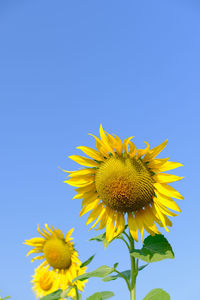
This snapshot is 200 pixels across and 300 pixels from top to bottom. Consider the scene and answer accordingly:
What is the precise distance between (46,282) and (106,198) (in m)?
4.91

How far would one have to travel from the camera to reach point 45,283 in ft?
26.0

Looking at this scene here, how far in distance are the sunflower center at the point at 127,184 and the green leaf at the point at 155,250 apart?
1.55ft

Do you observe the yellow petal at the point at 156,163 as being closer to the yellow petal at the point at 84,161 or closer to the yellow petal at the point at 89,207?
the yellow petal at the point at 84,161

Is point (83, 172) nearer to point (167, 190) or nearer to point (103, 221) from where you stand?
point (103, 221)

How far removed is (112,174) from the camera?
3834mm

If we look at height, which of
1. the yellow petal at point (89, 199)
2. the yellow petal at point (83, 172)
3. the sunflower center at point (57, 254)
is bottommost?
the yellow petal at point (89, 199)

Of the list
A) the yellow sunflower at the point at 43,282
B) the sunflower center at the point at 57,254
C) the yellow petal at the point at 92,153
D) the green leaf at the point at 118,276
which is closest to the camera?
the green leaf at the point at 118,276

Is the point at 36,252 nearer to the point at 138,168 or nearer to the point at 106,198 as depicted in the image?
the point at 106,198

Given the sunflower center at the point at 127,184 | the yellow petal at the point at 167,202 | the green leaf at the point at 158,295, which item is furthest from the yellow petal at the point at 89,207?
the green leaf at the point at 158,295

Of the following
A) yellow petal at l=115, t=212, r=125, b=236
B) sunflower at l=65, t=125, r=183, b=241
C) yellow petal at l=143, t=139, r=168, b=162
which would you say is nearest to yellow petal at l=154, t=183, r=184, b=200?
sunflower at l=65, t=125, r=183, b=241

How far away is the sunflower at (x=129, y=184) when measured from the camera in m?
3.71

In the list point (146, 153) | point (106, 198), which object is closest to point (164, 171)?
point (146, 153)

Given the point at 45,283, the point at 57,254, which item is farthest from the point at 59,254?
the point at 45,283

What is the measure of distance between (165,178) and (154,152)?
320 mm
